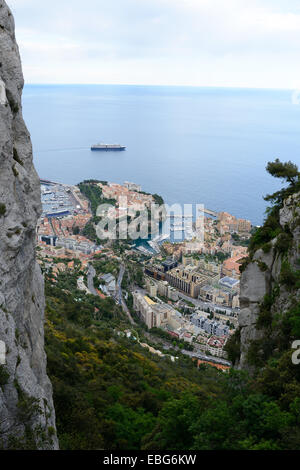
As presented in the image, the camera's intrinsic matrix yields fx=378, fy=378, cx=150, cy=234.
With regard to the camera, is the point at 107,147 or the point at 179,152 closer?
the point at 179,152

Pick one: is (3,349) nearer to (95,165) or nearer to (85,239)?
(85,239)

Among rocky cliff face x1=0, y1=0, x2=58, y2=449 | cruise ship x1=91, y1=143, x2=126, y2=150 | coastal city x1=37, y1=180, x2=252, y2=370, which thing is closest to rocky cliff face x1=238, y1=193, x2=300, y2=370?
rocky cliff face x1=0, y1=0, x2=58, y2=449

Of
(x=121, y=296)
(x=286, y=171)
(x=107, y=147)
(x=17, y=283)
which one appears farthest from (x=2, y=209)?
(x=107, y=147)

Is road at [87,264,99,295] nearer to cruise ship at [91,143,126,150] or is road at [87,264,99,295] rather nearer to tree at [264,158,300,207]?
tree at [264,158,300,207]

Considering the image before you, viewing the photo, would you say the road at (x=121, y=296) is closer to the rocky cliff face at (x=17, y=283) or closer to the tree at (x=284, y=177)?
the tree at (x=284, y=177)

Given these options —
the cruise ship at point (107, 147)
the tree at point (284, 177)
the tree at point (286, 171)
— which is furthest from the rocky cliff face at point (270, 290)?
the cruise ship at point (107, 147)

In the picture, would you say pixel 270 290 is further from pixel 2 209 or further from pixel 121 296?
pixel 121 296
